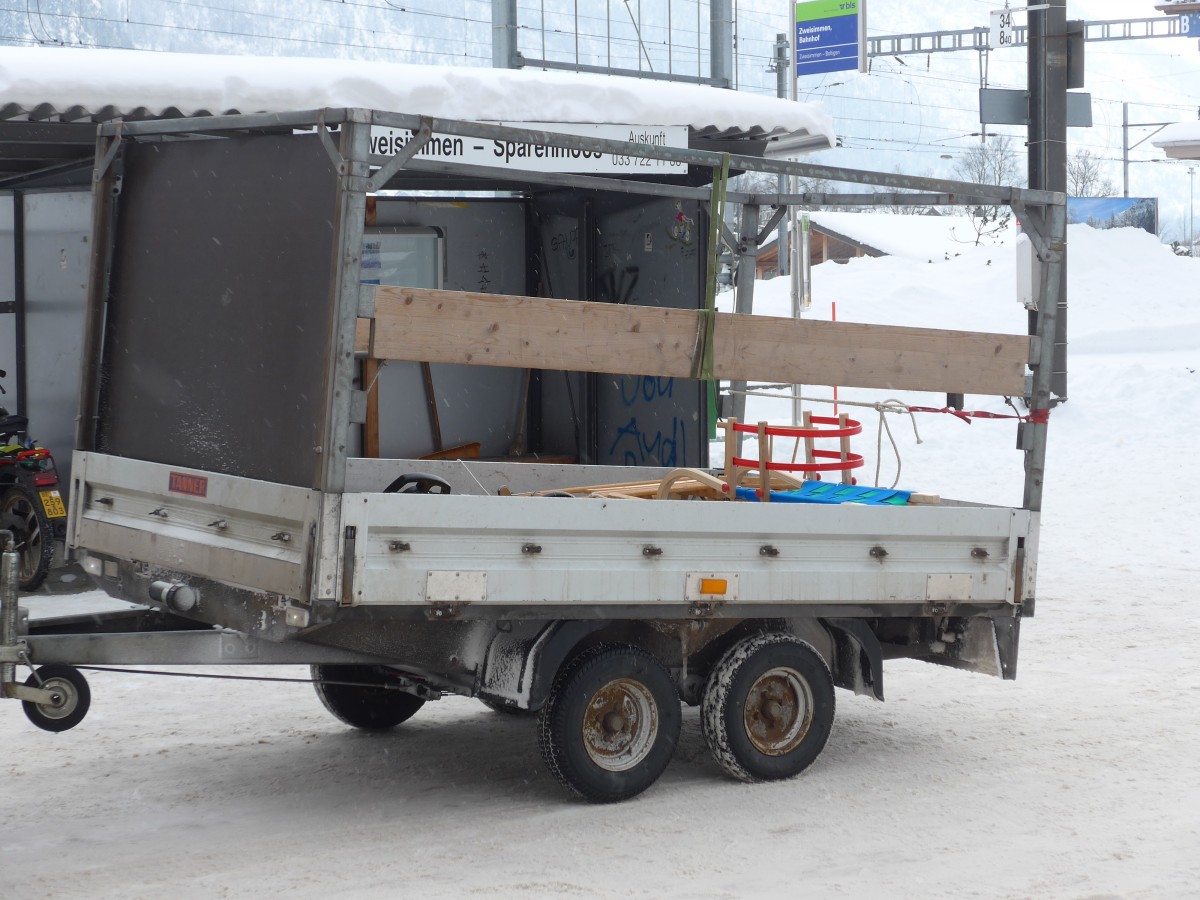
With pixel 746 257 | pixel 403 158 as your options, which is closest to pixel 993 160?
pixel 746 257

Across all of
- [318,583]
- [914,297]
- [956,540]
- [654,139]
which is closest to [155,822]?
[318,583]

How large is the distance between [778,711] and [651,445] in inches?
203

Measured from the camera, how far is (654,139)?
10.7 meters

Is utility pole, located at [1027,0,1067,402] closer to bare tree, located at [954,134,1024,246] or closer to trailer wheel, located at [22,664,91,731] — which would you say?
trailer wheel, located at [22,664,91,731]

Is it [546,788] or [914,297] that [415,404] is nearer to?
[546,788]

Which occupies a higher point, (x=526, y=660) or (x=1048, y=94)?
(x=1048, y=94)

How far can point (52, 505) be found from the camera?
1022 centimetres

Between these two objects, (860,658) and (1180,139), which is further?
(1180,139)

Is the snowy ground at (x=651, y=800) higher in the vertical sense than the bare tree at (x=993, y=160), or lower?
lower

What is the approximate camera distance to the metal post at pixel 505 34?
1299cm

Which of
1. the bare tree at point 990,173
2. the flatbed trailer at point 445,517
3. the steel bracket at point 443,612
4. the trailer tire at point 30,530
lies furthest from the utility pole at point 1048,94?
the bare tree at point 990,173

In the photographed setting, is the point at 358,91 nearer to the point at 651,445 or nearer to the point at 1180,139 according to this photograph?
the point at 651,445

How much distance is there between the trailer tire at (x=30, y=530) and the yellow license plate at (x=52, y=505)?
0.09ft

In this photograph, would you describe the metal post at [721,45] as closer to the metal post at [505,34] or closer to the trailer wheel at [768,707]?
the metal post at [505,34]
